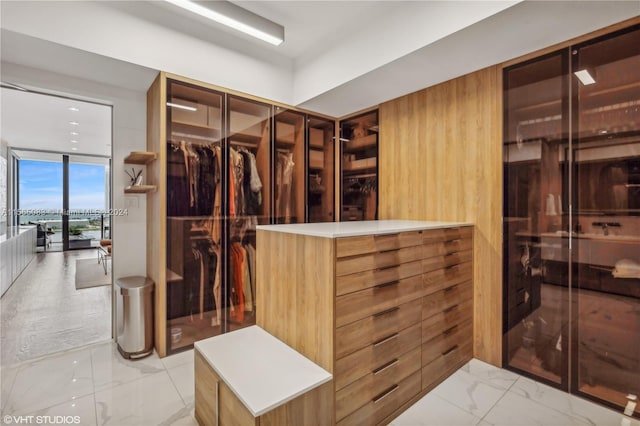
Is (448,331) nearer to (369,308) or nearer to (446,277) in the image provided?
(446,277)

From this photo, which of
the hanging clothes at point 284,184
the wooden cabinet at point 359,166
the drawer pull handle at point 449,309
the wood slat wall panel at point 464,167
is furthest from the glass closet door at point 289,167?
the drawer pull handle at point 449,309

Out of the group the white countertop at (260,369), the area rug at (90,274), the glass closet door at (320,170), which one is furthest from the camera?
the glass closet door at (320,170)

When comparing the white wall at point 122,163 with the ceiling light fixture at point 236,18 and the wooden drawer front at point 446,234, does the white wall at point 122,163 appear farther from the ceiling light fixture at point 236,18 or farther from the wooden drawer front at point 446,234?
the wooden drawer front at point 446,234

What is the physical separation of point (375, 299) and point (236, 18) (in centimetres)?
234

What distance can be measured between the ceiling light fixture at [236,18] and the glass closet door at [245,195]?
0.74 meters

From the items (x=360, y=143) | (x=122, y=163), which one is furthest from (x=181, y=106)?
(x=360, y=143)

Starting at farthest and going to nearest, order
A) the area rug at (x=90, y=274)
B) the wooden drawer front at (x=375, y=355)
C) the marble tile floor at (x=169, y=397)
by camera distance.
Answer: the area rug at (x=90, y=274), the marble tile floor at (x=169, y=397), the wooden drawer front at (x=375, y=355)

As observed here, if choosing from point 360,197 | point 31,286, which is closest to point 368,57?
point 360,197

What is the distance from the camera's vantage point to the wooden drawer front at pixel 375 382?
63.2 inches

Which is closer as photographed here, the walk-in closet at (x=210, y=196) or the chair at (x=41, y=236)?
the walk-in closet at (x=210, y=196)

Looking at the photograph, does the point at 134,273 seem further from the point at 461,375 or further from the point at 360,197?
the point at 461,375

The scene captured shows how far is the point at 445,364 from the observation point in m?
2.32

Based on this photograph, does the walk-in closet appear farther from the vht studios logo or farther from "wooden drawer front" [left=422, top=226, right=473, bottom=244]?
"wooden drawer front" [left=422, top=226, right=473, bottom=244]

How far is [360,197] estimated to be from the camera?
12.3 ft
